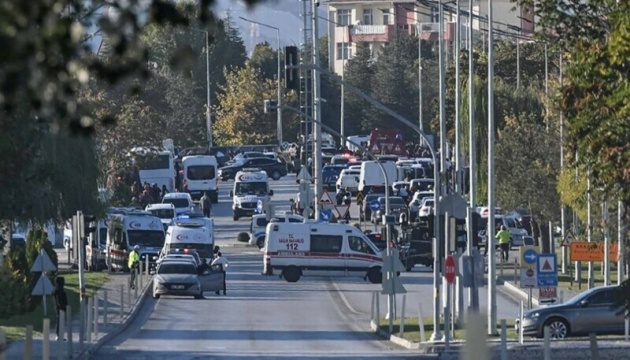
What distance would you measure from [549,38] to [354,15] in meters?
132

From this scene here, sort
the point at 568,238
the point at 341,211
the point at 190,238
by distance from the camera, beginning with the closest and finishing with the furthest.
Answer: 1. the point at 568,238
2. the point at 190,238
3. the point at 341,211

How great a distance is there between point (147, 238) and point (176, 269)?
473 inches

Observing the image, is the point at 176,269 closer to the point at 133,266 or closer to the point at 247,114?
the point at 133,266

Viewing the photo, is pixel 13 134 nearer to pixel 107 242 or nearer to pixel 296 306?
pixel 296 306

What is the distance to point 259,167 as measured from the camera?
104375 millimetres

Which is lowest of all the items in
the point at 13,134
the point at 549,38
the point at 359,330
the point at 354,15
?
the point at 359,330

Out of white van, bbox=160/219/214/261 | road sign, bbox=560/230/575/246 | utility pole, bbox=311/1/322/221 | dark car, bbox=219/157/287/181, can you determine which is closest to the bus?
dark car, bbox=219/157/287/181

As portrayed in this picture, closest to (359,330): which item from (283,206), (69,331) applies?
(69,331)

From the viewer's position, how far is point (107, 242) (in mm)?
60188

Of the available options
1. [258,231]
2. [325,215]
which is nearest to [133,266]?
[325,215]

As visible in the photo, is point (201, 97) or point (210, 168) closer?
point (210, 168)

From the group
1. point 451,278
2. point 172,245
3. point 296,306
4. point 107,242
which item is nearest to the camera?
point 451,278

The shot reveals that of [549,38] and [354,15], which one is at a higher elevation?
[354,15]

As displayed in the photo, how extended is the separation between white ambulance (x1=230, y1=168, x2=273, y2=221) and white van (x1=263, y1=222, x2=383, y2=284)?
27.6 m
